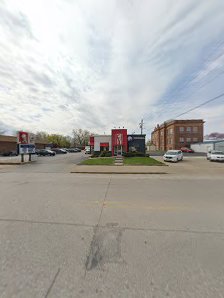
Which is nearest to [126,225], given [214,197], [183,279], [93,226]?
→ [93,226]

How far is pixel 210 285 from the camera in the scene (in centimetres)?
228

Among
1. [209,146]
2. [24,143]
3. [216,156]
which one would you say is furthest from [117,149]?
[209,146]

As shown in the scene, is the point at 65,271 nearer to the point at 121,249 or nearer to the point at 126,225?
the point at 121,249

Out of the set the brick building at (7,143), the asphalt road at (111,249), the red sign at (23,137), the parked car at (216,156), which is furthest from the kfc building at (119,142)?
the asphalt road at (111,249)

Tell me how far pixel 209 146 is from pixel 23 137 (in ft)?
130

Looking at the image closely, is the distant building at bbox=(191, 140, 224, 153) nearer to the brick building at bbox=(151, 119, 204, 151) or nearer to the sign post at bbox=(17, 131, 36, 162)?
the brick building at bbox=(151, 119, 204, 151)

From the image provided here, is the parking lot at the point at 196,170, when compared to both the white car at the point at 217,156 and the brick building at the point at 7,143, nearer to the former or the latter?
the white car at the point at 217,156

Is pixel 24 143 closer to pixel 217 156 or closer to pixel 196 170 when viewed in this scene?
pixel 196 170

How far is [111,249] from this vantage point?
312 centimetres

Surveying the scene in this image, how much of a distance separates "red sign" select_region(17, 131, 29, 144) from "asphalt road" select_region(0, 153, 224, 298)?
19050 mm

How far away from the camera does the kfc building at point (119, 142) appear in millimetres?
28938

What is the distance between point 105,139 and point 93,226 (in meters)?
28.2

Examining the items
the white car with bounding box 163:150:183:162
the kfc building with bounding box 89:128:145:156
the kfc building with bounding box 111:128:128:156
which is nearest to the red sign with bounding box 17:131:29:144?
the kfc building with bounding box 89:128:145:156

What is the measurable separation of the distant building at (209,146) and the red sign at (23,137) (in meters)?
35.7
